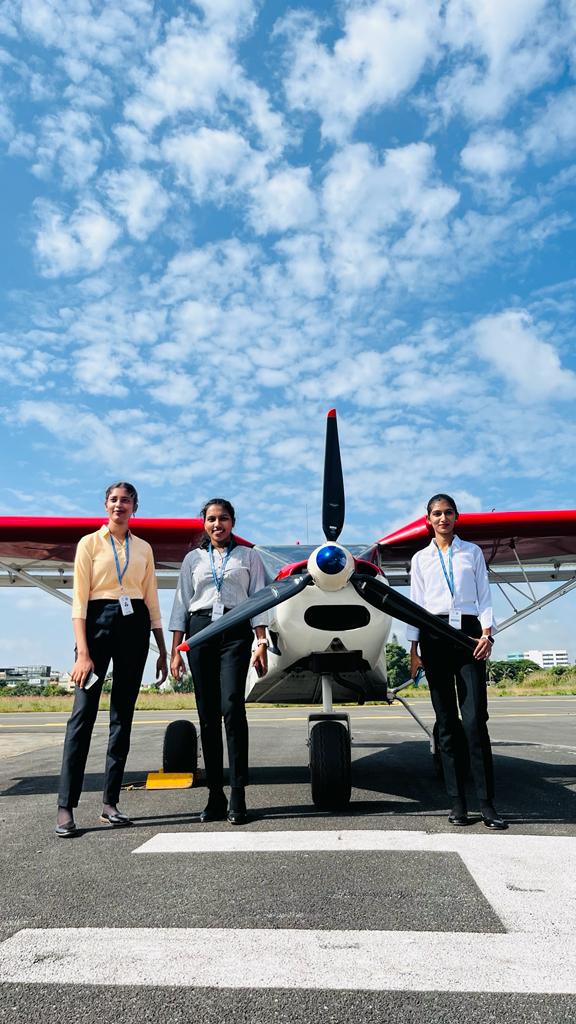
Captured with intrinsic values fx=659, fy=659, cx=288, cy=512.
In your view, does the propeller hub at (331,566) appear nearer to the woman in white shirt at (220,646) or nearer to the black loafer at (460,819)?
the woman in white shirt at (220,646)

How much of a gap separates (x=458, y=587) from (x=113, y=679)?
7.14 feet

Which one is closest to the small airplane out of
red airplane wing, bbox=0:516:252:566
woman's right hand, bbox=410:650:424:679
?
woman's right hand, bbox=410:650:424:679

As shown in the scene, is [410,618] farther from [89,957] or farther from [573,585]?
[573,585]

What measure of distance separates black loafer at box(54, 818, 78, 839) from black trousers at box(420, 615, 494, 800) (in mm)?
2073

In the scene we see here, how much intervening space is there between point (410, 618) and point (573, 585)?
21.6 ft

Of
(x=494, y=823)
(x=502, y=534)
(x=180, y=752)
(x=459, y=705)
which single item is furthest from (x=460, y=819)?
(x=502, y=534)

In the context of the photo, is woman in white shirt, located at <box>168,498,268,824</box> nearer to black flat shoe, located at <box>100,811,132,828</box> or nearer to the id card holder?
black flat shoe, located at <box>100,811,132,828</box>

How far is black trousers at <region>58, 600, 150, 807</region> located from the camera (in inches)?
151

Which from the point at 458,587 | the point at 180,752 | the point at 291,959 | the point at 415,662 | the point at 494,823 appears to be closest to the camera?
the point at 291,959

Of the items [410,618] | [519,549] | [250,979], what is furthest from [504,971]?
[519,549]

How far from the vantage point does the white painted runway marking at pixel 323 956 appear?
5.48 ft

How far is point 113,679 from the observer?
4.00 m

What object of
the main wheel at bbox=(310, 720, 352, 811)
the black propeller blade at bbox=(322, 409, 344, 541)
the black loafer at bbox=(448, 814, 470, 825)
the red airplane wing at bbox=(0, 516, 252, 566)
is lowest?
the black loafer at bbox=(448, 814, 470, 825)

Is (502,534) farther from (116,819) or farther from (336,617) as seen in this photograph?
(116,819)
